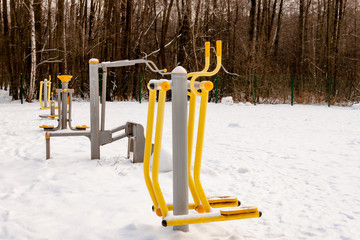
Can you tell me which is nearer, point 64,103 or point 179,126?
point 179,126

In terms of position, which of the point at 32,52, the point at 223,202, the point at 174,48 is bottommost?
the point at 223,202

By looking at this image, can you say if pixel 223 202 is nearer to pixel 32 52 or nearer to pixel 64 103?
pixel 64 103

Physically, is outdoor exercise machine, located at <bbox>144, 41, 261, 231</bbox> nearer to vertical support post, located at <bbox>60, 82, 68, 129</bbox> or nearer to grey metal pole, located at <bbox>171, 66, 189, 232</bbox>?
grey metal pole, located at <bbox>171, 66, 189, 232</bbox>

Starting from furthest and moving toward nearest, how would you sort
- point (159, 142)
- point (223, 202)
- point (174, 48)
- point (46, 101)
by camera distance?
point (174, 48) < point (46, 101) < point (223, 202) < point (159, 142)

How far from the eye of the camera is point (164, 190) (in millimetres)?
3643

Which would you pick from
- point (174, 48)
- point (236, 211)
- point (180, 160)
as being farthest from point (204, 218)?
point (174, 48)

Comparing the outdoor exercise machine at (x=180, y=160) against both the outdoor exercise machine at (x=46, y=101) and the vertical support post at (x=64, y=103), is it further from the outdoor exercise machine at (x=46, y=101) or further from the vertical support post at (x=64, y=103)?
the outdoor exercise machine at (x=46, y=101)

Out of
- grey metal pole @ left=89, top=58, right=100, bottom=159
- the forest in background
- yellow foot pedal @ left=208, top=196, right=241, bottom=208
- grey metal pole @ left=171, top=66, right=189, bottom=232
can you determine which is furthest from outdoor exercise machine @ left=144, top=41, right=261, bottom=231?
the forest in background

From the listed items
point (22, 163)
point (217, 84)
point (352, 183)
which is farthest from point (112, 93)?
point (352, 183)

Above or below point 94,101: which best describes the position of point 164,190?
below

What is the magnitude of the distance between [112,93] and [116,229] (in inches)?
764

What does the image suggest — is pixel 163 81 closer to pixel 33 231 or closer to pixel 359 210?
pixel 33 231

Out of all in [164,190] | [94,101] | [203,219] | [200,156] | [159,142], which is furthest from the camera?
[94,101]

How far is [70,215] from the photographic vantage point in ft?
9.48
